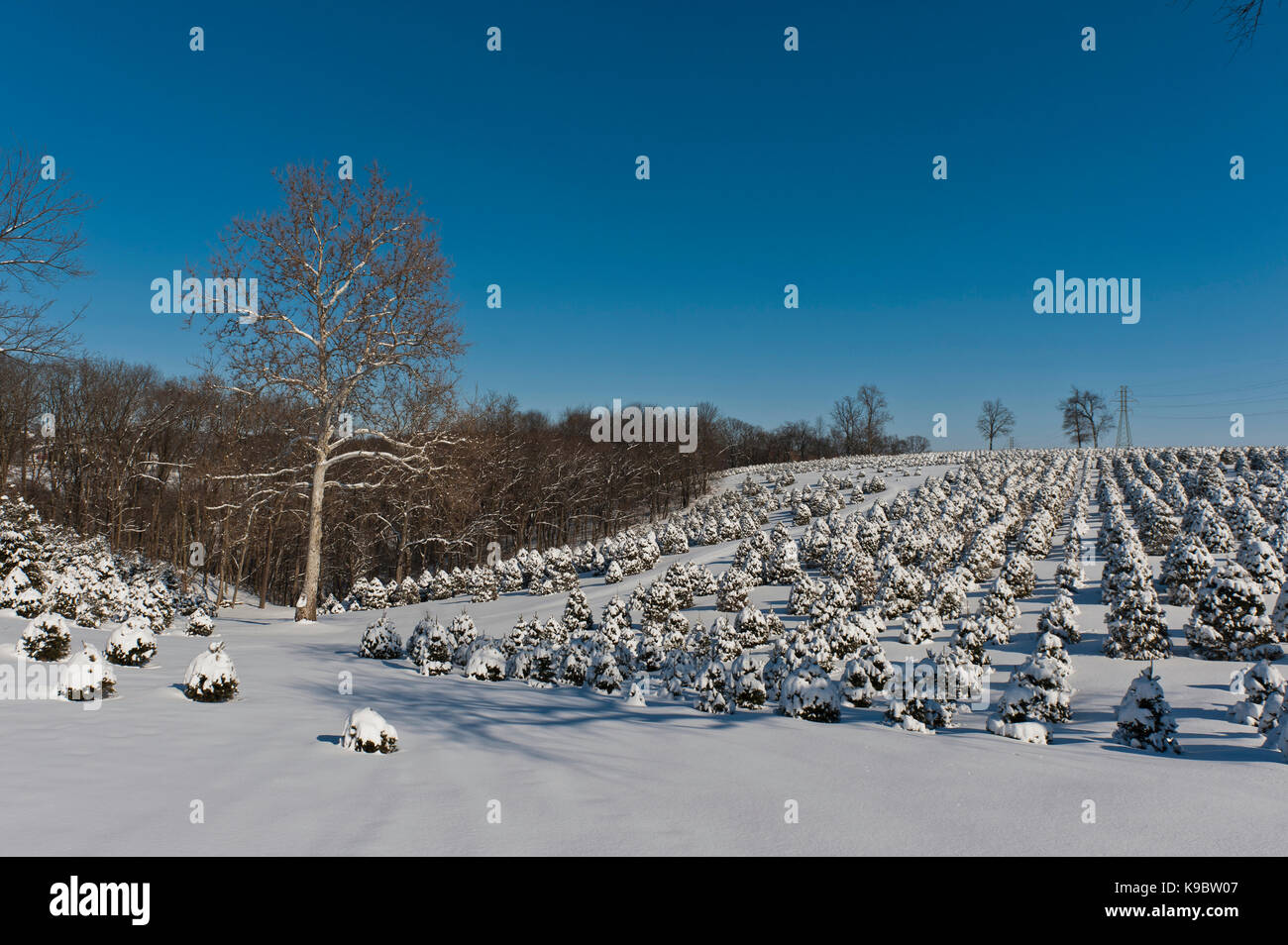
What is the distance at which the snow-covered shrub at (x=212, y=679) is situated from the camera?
263 inches

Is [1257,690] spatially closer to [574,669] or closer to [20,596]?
[574,669]

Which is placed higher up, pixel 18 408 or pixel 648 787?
pixel 18 408

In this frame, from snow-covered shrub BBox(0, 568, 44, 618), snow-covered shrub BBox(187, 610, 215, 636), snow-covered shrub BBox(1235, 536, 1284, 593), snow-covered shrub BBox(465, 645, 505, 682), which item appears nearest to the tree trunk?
snow-covered shrub BBox(187, 610, 215, 636)

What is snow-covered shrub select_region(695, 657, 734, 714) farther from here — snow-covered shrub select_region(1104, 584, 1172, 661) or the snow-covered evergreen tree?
snow-covered shrub select_region(1104, 584, 1172, 661)
